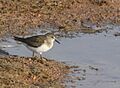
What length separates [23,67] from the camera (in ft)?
36.7

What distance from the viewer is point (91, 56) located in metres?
12.7

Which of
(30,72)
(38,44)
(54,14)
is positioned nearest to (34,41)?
(38,44)

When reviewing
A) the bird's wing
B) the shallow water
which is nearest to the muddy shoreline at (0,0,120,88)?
the bird's wing

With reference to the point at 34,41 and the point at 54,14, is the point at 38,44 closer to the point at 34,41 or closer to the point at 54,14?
the point at 34,41

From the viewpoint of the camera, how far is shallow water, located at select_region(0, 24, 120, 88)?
36.7 feet

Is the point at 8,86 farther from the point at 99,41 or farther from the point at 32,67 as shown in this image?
the point at 99,41

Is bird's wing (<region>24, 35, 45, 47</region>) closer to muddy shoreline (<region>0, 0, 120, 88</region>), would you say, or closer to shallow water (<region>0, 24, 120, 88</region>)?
muddy shoreline (<region>0, 0, 120, 88</region>)

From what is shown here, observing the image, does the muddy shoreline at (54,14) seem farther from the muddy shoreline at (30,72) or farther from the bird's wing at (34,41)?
the muddy shoreline at (30,72)

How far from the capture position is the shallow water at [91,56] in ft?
36.7

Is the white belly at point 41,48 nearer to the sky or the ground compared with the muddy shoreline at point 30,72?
nearer to the sky

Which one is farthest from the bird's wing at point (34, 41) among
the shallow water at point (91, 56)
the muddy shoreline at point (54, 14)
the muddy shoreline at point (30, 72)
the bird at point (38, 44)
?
the muddy shoreline at point (54, 14)

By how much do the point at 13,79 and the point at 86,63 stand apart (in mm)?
2304

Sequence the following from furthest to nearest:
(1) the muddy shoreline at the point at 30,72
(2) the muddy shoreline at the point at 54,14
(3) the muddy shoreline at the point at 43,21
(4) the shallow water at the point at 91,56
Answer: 1. (2) the muddy shoreline at the point at 54,14
2. (4) the shallow water at the point at 91,56
3. (3) the muddy shoreline at the point at 43,21
4. (1) the muddy shoreline at the point at 30,72

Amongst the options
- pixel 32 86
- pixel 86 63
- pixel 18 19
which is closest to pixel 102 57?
pixel 86 63
